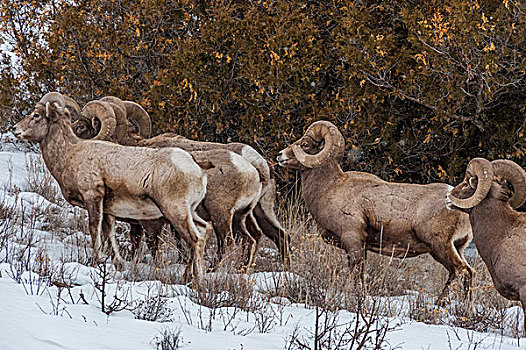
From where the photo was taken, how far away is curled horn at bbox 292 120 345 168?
8.68 meters

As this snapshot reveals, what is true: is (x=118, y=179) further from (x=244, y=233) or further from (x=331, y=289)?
(x=331, y=289)

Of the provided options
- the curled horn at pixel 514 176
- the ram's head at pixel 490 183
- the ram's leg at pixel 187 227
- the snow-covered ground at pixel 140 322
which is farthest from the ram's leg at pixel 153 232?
the curled horn at pixel 514 176

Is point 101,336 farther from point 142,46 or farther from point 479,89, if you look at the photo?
point 142,46

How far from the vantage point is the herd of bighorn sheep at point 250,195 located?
6.82m

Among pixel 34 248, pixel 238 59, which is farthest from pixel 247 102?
pixel 34 248

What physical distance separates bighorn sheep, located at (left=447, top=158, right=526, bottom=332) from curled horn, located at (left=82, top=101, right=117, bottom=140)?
461cm

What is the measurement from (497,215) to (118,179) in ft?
13.6

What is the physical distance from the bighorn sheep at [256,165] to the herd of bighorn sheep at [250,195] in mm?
20

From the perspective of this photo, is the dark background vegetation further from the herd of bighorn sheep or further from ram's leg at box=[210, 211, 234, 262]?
ram's leg at box=[210, 211, 234, 262]

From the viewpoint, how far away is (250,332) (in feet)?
17.9

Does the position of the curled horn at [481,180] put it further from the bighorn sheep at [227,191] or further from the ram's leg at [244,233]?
the ram's leg at [244,233]

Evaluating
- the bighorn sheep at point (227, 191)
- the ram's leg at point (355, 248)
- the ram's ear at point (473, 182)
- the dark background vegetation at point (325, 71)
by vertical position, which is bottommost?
the ram's leg at point (355, 248)

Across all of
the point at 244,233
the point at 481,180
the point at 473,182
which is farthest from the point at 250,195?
the point at 481,180

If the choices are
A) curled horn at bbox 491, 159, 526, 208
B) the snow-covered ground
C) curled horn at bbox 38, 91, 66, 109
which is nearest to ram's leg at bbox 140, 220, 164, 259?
curled horn at bbox 38, 91, 66, 109
